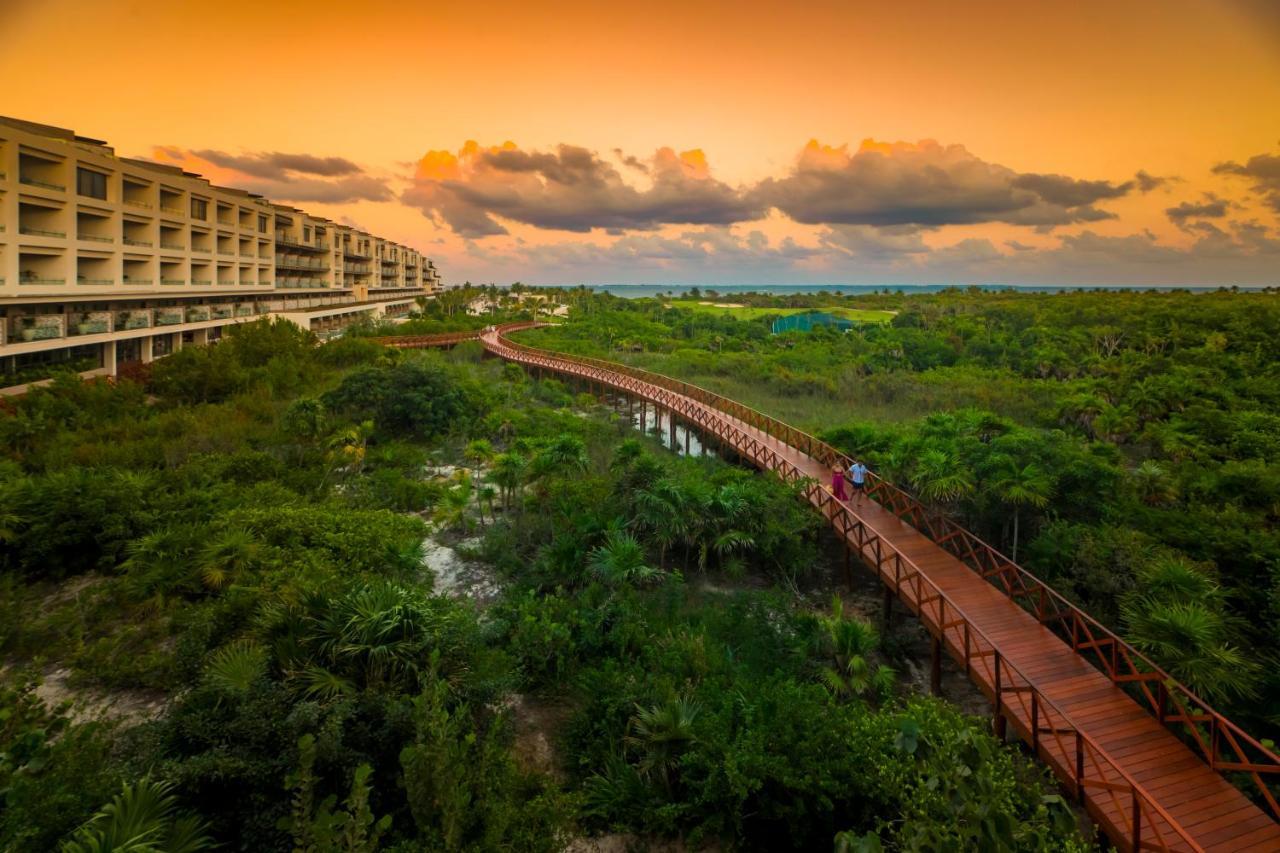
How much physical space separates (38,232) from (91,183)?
4.57 meters

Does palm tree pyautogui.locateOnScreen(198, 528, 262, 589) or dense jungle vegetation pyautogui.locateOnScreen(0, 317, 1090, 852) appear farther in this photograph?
palm tree pyautogui.locateOnScreen(198, 528, 262, 589)

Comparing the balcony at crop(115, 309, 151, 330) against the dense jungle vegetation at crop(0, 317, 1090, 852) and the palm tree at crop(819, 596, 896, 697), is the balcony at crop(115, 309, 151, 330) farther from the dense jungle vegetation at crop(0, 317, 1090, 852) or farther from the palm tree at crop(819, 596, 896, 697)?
the palm tree at crop(819, 596, 896, 697)

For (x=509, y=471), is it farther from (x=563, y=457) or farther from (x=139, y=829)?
(x=139, y=829)

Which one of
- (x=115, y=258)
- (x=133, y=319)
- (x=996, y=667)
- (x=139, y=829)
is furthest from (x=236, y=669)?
(x=115, y=258)

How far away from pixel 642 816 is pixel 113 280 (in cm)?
3562

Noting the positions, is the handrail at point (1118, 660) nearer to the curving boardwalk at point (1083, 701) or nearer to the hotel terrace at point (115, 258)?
the curving boardwalk at point (1083, 701)

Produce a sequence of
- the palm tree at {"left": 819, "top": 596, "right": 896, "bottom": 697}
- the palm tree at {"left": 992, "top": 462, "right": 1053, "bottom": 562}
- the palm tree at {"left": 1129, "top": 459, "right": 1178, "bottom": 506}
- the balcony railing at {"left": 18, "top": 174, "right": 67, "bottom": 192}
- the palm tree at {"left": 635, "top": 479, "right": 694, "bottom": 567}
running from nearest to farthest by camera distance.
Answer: the palm tree at {"left": 819, "top": 596, "right": 896, "bottom": 697}, the palm tree at {"left": 992, "top": 462, "right": 1053, "bottom": 562}, the palm tree at {"left": 635, "top": 479, "right": 694, "bottom": 567}, the palm tree at {"left": 1129, "top": 459, "right": 1178, "bottom": 506}, the balcony railing at {"left": 18, "top": 174, "right": 67, "bottom": 192}

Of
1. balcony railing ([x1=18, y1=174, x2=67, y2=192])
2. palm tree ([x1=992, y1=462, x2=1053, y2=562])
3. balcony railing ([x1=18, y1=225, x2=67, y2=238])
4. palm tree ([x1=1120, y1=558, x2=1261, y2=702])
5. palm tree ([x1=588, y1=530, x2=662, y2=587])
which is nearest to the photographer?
palm tree ([x1=1120, y1=558, x2=1261, y2=702])

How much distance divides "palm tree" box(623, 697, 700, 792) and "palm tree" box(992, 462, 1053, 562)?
11403 millimetres

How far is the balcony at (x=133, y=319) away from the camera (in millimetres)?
29475

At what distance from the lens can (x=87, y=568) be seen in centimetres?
1442

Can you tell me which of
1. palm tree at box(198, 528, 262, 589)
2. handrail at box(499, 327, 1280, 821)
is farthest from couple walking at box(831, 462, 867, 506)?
palm tree at box(198, 528, 262, 589)

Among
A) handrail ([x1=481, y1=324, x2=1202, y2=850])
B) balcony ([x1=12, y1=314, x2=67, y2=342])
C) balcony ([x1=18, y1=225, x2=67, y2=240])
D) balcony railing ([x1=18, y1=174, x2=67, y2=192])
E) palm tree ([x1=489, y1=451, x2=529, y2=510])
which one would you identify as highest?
balcony railing ([x1=18, y1=174, x2=67, y2=192])

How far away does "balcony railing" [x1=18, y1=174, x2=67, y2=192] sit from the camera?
24.2 meters
